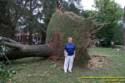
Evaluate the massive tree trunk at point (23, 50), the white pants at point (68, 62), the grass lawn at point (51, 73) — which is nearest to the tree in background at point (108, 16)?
the massive tree trunk at point (23, 50)

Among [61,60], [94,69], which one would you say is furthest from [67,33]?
[94,69]

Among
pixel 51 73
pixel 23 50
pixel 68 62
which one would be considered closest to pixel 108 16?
pixel 23 50

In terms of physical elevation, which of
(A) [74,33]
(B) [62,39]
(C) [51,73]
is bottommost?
(C) [51,73]

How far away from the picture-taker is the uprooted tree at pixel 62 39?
11.7 metres

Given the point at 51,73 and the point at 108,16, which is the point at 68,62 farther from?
the point at 108,16

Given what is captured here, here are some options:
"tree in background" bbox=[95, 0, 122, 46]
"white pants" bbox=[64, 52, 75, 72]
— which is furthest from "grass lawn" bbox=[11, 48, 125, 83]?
"tree in background" bbox=[95, 0, 122, 46]

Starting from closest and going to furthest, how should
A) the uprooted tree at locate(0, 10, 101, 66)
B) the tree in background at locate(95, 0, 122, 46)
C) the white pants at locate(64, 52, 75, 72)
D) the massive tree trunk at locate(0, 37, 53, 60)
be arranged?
1. the white pants at locate(64, 52, 75, 72)
2. the massive tree trunk at locate(0, 37, 53, 60)
3. the uprooted tree at locate(0, 10, 101, 66)
4. the tree in background at locate(95, 0, 122, 46)

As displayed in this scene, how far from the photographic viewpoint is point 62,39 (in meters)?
11.9

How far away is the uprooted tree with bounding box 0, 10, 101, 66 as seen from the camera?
1173 centimetres

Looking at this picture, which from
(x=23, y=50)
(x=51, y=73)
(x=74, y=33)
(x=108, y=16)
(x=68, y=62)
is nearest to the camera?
(x=51, y=73)

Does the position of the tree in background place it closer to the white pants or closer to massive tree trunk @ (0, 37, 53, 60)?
massive tree trunk @ (0, 37, 53, 60)

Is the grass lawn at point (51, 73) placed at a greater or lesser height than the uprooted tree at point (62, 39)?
lesser

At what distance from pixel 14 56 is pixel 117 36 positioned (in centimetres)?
2896

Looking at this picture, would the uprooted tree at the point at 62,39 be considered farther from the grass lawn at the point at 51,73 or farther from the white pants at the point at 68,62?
the white pants at the point at 68,62
